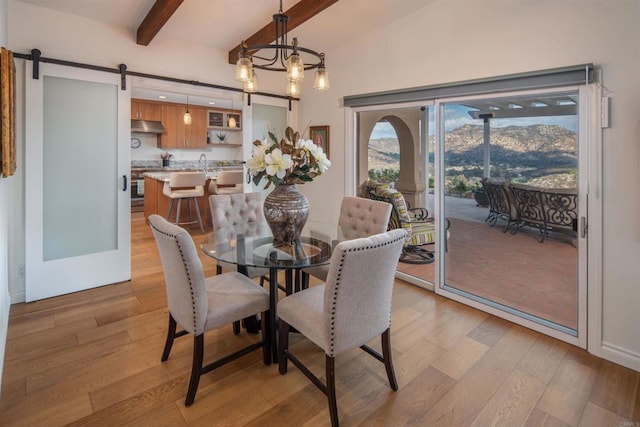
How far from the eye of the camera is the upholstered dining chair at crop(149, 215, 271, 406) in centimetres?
174

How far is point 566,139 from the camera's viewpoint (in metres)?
2.57

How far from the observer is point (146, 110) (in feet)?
26.5

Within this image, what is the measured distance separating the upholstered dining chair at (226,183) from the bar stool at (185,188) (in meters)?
0.22

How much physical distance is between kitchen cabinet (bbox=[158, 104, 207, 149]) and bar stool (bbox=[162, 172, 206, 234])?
9.51 ft

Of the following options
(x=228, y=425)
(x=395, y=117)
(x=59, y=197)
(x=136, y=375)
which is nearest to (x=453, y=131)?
(x=395, y=117)

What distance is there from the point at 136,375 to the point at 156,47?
3.25m

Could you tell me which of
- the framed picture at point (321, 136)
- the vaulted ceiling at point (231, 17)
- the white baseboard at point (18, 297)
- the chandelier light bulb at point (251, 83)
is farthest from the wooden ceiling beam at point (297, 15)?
the white baseboard at point (18, 297)

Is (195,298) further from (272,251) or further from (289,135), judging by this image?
(289,135)

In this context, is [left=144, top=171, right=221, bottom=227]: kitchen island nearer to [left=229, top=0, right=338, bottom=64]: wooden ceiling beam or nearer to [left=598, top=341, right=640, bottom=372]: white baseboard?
[left=229, top=0, right=338, bottom=64]: wooden ceiling beam

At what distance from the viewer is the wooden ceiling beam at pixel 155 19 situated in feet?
9.04

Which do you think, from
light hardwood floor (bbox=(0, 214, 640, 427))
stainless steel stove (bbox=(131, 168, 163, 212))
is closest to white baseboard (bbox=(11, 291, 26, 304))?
light hardwood floor (bbox=(0, 214, 640, 427))

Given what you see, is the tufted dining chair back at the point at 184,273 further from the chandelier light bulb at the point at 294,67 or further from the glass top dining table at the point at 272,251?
the chandelier light bulb at the point at 294,67

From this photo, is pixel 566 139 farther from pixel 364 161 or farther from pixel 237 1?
pixel 237 1

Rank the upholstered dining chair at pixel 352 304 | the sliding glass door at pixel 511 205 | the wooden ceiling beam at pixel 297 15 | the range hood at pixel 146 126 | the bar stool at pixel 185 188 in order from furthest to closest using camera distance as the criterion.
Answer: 1. the range hood at pixel 146 126
2. the bar stool at pixel 185 188
3. the wooden ceiling beam at pixel 297 15
4. the sliding glass door at pixel 511 205
5. the upholstered dining chair at pixel 352 304
